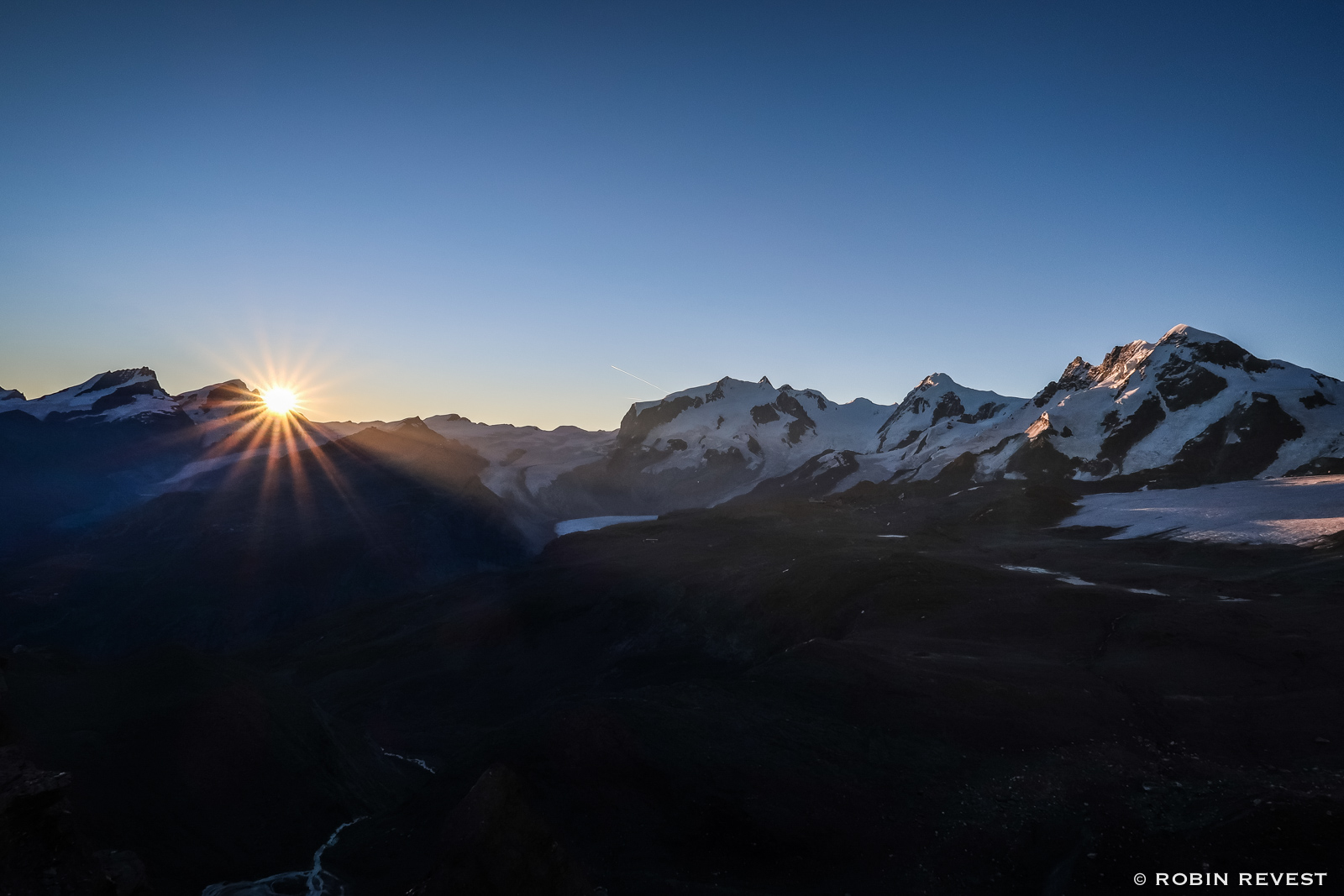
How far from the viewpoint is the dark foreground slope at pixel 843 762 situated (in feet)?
57.2

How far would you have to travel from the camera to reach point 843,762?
959 inches

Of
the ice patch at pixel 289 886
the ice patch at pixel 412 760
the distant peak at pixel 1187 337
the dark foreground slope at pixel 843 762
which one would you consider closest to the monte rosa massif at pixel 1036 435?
the distant peak at pixel 1187 337

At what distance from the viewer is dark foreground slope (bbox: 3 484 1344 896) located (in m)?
17.4

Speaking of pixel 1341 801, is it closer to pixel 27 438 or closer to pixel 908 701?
pixel 908 701

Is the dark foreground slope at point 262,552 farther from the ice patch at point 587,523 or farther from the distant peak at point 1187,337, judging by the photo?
the distant peak at point 1187,337

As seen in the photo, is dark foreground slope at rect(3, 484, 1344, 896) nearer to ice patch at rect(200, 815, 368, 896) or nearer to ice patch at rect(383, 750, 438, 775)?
ice patch at rect(200, 815, 368, 896)

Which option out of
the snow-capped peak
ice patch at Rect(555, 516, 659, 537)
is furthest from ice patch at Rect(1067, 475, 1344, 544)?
the snow-capped peak

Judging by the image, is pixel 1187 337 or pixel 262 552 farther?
pixel 1187 337

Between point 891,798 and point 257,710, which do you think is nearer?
point 891,798

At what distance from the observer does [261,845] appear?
22.3 metres

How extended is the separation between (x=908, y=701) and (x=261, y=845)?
2305 cm

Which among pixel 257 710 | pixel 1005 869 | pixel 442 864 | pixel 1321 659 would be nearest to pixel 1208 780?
pixel 1005 869

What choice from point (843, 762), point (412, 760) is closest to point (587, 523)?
point (412, 760)

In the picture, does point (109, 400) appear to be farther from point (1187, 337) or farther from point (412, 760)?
point (1187, 337)
